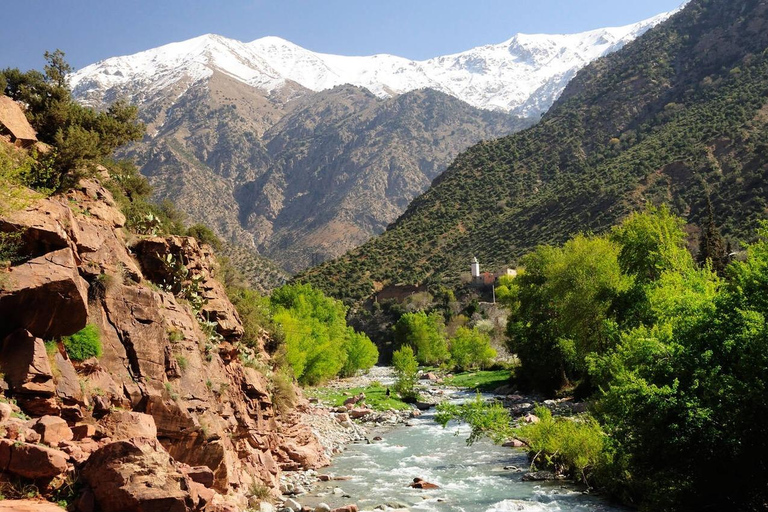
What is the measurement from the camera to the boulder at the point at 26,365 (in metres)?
12.1

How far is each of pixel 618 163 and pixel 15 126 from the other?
4148 inches

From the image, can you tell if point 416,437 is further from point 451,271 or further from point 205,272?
point 451,271

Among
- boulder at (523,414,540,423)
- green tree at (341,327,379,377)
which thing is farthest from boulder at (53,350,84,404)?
green tree at (341,327,379,377)

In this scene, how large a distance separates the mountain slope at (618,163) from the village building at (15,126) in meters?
72.4

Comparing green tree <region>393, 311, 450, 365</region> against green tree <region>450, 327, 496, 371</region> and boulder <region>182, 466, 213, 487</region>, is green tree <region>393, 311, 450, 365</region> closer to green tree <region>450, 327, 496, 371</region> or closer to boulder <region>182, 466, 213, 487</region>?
green tree <region>450, 327, 496, 371</region>

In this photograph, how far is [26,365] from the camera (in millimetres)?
12266

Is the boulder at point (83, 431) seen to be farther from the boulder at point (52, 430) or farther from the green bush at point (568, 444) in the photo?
the green bush at point (568, 444)

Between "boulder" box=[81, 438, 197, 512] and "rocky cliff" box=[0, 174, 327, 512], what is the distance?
2 centimetres

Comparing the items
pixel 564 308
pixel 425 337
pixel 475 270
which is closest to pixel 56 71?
pixel 564 308

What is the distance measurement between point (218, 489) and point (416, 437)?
18.6 m

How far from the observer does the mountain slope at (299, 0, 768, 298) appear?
294ft

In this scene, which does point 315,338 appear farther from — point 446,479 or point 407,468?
point 446,479

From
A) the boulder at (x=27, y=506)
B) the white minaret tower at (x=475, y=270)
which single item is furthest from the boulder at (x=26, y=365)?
the white minaret tower at (x=475, y=270)

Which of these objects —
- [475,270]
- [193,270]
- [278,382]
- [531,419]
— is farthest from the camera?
[475,270]
